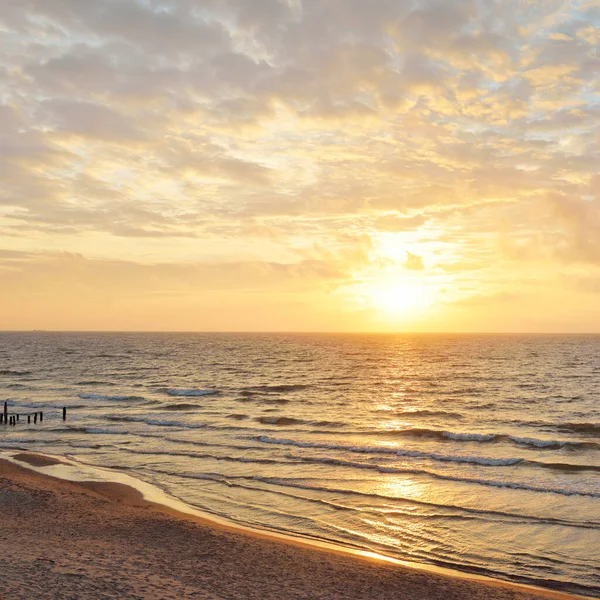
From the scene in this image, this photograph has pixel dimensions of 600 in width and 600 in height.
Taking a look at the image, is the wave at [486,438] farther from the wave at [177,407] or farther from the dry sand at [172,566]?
the dry sand at [172,566]

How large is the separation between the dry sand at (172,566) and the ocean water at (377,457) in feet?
6.34

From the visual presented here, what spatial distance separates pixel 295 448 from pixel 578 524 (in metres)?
15.0

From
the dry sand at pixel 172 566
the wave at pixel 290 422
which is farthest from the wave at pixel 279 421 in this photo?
the dry sand at pixel 172 566

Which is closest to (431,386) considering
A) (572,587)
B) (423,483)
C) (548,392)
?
(548,392)

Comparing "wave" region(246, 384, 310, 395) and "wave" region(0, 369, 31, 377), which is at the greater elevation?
"wave" region(246, 384, 310, 395)

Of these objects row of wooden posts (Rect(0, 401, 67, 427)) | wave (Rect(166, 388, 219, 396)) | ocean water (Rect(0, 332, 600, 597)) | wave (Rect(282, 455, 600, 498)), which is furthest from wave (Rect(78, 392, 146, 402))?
wave (Rect(282, 455, 600, 498))

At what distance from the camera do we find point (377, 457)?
1094 inches

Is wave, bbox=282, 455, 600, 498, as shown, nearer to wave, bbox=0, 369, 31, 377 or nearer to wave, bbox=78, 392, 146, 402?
wave, bbox=78, 392, 146, 402

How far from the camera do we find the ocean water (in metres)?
16.8

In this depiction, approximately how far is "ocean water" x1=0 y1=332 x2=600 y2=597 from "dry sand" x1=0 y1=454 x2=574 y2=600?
76.0 inches

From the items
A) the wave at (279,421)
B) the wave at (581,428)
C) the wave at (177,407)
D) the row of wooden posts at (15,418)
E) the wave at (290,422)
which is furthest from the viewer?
the wave at (177,407)

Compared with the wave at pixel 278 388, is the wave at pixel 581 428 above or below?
above

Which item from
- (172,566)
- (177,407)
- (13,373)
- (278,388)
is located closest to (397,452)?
(172,566)

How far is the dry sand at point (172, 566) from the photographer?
1150 centimetres
